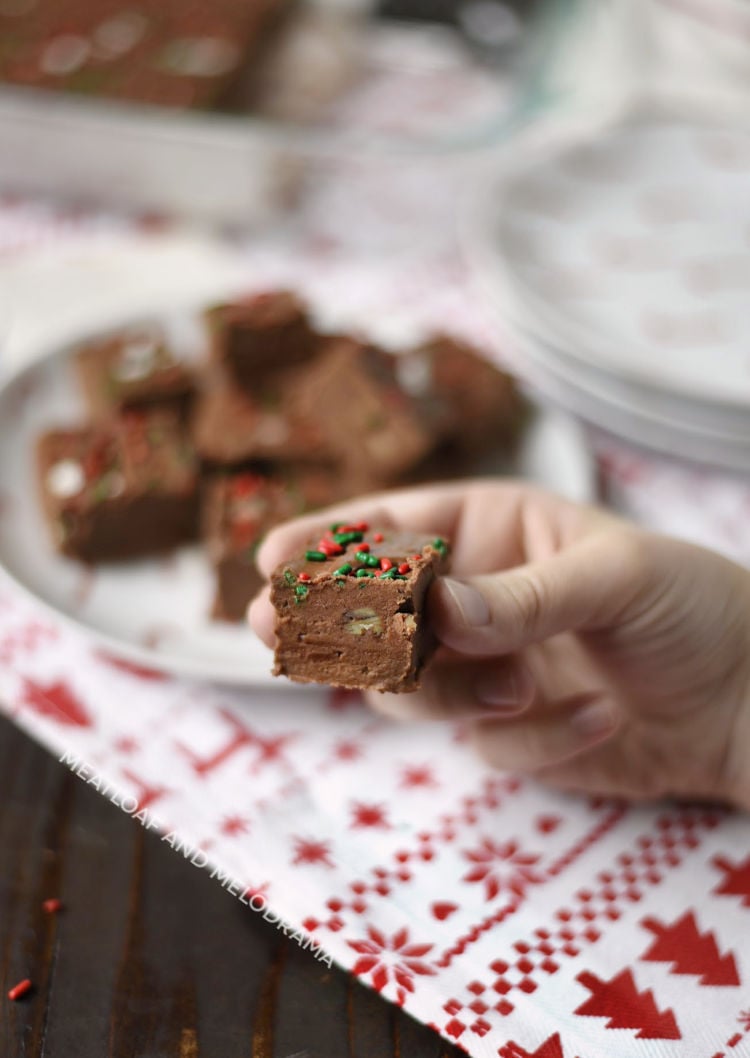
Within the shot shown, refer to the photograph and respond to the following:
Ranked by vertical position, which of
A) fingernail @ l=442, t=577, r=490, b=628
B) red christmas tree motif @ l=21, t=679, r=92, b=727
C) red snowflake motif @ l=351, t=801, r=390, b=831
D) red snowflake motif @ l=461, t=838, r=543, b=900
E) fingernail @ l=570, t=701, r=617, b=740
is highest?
fingernail @ l=442, t=577, r=490, b=628

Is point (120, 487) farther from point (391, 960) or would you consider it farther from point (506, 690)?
point (391, 960)

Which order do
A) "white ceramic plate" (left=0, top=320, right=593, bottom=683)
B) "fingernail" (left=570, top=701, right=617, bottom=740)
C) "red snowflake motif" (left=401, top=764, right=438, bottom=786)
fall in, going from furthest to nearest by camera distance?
"white ceramic plate" (left=0, top=320, right=593, bottom=683) < "red snowflake motif" (left=401, top=764, right=438, bottom=786) < "fingernail" (left=570, top=701, right=617, bottom=740)

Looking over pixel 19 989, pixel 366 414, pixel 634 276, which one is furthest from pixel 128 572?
pixel 634 276

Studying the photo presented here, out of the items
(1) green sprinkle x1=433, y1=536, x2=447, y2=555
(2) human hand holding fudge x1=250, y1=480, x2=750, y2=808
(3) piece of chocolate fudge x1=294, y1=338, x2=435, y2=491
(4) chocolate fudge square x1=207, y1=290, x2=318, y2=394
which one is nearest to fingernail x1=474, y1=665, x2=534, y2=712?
(2) human hand holding fudge x1=250, y1=480, x2=750, y2=808

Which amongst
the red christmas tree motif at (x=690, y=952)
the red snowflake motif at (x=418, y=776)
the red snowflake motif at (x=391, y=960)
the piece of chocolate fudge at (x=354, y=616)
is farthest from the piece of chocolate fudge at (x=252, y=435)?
the red christmas tree motif at (x=690, y=952)

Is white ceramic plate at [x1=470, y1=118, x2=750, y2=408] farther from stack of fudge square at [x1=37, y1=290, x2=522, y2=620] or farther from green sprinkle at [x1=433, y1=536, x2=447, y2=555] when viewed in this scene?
green sprinkle at [x1=433, y1=536, x2=447, y2=555]

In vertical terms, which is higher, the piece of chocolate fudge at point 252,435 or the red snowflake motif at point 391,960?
the piece of chocolate fudge at point 252,435

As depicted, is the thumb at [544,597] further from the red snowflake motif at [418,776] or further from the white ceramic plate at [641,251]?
the white ceramic plate at [641,251]
